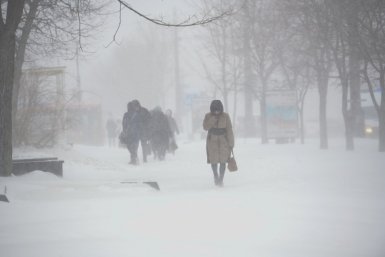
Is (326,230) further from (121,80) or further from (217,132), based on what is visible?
(121,80)

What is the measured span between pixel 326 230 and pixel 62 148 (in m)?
12.1

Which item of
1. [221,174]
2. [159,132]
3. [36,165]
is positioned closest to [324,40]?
[159,132]

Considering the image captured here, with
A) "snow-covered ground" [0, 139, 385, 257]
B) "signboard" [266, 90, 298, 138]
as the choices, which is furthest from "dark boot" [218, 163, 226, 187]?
"signboard" [266, 90, 298, 138]

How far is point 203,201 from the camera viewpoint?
8.70m

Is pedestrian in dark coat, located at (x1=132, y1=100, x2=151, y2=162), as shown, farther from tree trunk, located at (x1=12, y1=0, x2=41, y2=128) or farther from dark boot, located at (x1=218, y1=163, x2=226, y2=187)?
dark boot, located at (x1=218, y1=163, x2=226, y2=187)

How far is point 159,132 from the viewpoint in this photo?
59.9ft

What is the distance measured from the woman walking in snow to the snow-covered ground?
67 cm

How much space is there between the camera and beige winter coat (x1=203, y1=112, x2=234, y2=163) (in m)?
10.8

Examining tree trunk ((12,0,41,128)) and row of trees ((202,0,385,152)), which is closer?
tree trunk ((12,0,41,128))

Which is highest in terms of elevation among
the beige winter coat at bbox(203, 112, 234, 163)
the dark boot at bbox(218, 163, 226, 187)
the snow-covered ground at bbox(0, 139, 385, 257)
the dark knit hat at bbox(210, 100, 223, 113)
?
the dark knit hat at bbox(210, 100, 223, 113)

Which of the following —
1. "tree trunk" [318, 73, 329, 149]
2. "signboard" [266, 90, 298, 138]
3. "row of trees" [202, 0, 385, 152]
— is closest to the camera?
"row of trees" [202, 0, 385, 152]

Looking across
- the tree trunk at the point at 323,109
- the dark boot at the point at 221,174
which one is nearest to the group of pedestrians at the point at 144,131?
the tree trunk at the point at 323,109

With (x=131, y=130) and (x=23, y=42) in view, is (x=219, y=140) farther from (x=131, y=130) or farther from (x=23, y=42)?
(x=131, y=130)

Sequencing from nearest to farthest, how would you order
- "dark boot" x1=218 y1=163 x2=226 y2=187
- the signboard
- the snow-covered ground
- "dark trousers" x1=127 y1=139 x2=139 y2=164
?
the snow-covered ground < "dark boot" x1=218 y1=163 x2=226 y2=187 < "dark trousers" x1=127 y1=139 x2=139 y2=164 < the signboard
